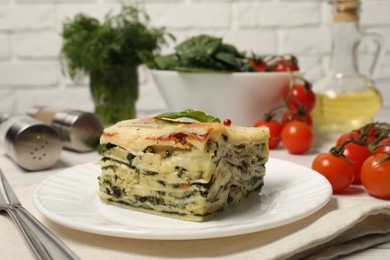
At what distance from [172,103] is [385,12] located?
171 cm

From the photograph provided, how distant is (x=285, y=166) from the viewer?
1710 mm

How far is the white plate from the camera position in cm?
116

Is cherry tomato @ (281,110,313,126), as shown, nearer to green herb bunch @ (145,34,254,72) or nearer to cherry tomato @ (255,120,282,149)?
cherry tomato @ (255,120,282,149)

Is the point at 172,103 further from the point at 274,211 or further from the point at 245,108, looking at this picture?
the point at 274,211

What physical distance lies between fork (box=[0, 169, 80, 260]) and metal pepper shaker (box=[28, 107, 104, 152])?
0.74 m

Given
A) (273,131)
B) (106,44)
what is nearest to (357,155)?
(273,131)

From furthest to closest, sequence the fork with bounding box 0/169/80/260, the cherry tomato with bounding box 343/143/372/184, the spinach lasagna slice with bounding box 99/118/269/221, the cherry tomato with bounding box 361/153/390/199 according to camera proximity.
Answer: the cherry tomato with bounding box 343/143/372/184 → the cherry tomato with bounding box 361/153/390/199 → the spinach lasagna slice with bounding box 99/118/269/221 → the fork with bounding box 0/169/80/260

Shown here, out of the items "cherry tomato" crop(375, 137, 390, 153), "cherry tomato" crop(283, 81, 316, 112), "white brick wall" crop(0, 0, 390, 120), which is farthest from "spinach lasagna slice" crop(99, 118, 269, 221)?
"white brick wall" crop(0, 0, 390, 120)

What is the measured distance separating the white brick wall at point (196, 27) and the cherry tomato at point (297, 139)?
1432 millimetres

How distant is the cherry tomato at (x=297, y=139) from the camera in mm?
2195

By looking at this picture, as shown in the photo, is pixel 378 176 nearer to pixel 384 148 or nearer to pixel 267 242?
pixel 384 148

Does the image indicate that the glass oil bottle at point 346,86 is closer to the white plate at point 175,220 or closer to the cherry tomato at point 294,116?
the cherry tomato at point 294,116

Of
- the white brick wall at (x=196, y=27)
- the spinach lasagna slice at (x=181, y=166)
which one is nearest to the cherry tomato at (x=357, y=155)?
the spinach lasagna slice at (x=181, y=166)

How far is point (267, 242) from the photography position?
1.22 m
